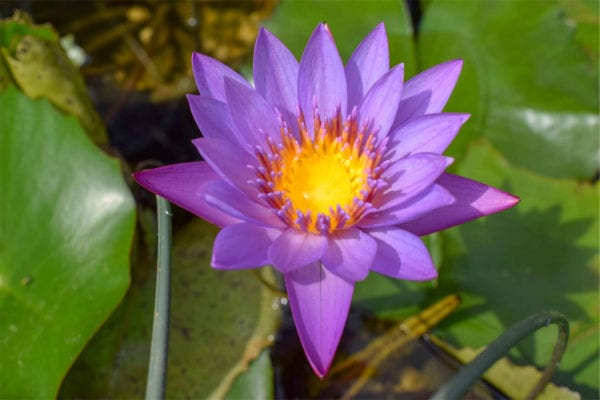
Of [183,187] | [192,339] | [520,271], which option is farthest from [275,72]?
[520,271]

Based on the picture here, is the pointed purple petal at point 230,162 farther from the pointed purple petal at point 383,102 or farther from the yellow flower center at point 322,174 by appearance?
the pointed purple petal at point 383,102

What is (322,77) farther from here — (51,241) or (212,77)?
(51,241)

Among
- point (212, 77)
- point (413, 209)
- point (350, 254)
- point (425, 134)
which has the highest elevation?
point (212, 77)

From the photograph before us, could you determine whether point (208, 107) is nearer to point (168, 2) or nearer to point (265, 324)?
point (265, 324)

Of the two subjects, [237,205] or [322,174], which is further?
[322,174]

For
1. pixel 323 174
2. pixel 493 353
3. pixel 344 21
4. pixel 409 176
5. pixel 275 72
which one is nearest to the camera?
pixel 493 353

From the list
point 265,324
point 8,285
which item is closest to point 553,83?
point 265,324

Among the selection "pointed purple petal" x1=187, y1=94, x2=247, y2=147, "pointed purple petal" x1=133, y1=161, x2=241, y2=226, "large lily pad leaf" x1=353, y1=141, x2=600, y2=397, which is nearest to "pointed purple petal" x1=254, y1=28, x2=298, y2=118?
"pointed purple petal" x1=187, y1=94, x2=247, y2=147

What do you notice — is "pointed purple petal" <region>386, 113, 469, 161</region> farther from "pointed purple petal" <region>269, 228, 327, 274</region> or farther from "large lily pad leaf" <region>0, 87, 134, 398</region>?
"large lily pad leaf" <region>0, 87, 134, 398</region>
